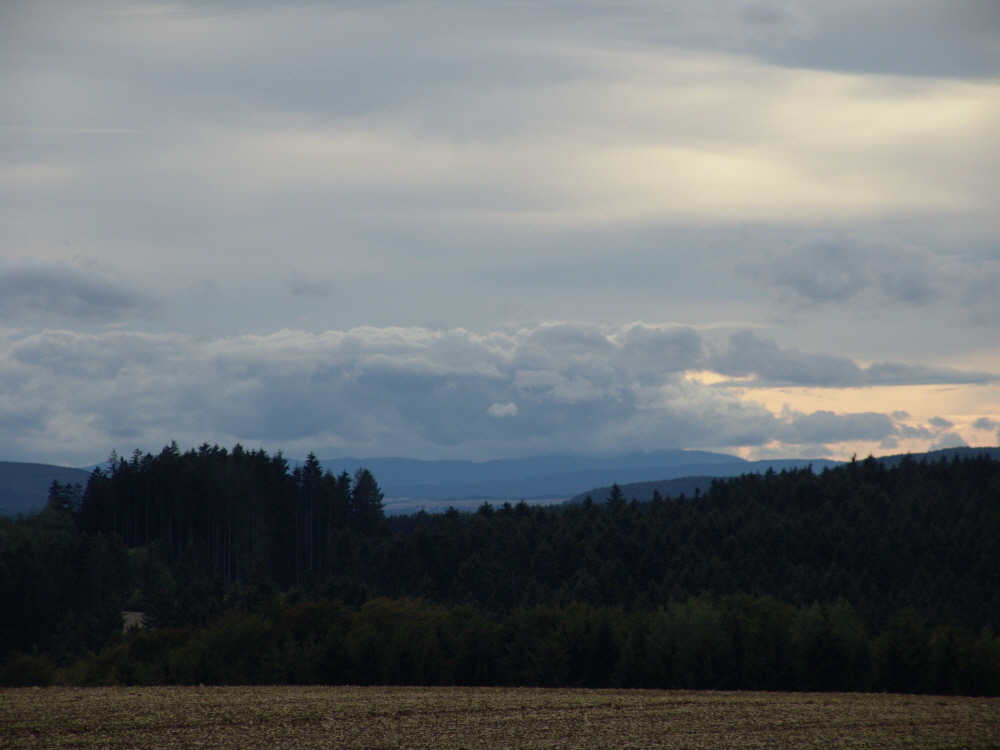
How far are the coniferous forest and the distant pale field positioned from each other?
18.2 m

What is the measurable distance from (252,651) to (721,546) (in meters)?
81.0

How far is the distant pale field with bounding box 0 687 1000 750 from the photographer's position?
2927 centimetres

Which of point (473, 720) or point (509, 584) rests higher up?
point (473, 720)

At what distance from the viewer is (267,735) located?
30.0 meters

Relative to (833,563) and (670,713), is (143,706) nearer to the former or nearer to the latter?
(670,713)

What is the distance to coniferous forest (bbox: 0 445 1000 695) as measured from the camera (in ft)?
192

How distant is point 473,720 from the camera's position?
33.4 metres

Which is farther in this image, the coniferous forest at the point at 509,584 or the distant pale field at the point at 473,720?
the coniferous forest at the point at 509,584

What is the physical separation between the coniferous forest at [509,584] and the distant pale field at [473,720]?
1816 centimetres

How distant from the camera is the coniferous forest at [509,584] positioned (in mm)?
58469

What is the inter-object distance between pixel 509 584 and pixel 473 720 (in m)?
96.0

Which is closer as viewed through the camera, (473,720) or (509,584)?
(473,720)

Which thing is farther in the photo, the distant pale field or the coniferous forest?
the coniferous forest

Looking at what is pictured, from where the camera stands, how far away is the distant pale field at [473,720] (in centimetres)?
2927
